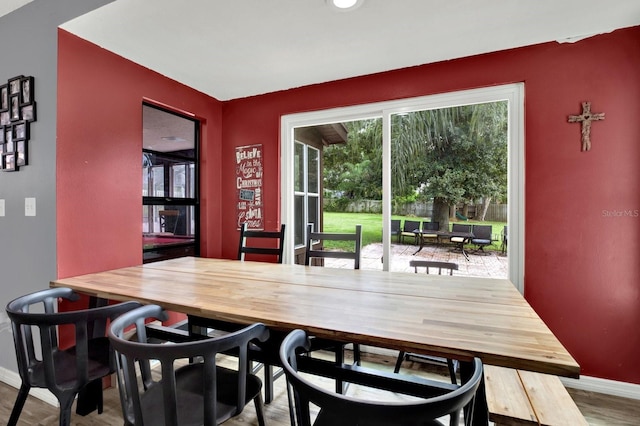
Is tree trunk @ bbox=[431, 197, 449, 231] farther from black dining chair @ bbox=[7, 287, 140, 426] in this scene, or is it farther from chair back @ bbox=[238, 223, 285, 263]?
black dining chair @ bbox=[7, 287, 140, 426]

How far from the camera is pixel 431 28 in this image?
193cm

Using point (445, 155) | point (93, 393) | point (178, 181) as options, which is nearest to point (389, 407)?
→ point (93, 393)

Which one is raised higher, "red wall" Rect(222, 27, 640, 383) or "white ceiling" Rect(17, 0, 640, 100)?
"white ceiling" Rect(17, 0, 640, 100)

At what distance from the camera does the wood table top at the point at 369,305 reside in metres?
0.93

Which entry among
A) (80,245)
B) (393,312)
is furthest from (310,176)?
(393,312)

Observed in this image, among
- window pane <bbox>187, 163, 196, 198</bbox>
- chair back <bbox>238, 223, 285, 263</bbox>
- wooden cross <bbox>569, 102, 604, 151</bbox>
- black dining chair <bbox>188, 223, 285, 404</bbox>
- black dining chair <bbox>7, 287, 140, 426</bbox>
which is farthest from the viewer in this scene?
window pane <bbox>187, 163, 196, 198</bbox>

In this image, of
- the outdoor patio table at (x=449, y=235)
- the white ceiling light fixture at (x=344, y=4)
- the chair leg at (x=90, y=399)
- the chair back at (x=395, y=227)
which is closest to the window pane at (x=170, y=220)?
the chair leg at (x=90, y=399)

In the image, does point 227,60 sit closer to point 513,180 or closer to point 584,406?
point 513,180

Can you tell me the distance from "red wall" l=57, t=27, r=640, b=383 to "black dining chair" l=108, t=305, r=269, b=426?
126 centimetres

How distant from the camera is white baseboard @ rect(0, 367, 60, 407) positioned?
6.25 feet

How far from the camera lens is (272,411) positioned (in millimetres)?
1848

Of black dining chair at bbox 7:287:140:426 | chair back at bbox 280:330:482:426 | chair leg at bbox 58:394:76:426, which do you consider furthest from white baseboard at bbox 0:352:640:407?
chair back at bbox 280:330:482:426

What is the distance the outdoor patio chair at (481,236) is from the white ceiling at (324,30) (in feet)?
4.30

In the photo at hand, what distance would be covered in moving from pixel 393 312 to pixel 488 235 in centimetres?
158
